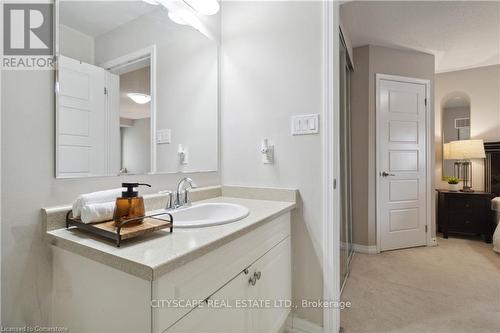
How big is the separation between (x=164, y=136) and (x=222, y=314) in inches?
37.9

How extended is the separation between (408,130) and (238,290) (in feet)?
9.83

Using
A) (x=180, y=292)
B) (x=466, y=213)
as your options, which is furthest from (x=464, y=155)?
(x=180, y=292)

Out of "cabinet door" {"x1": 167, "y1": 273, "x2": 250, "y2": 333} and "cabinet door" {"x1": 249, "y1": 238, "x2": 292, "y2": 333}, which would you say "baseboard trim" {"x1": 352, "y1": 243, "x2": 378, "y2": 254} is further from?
"cabinet door" {"x1": 167, "y1": 273, "x2": 250, "y2": 333}

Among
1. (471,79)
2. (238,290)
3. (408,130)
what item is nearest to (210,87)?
(238,290)

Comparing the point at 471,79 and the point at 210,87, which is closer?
the point at 210,87

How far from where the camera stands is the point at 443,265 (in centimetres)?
247

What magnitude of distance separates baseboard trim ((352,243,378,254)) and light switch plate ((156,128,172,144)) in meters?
2.56

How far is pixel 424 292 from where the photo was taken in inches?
76.8

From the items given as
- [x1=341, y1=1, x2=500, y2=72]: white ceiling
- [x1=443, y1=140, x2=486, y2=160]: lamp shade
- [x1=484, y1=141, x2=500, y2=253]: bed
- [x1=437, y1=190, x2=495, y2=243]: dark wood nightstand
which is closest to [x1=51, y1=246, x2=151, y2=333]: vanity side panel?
[x1=341, y1=1, x2=500, y2=72]: white ceiling

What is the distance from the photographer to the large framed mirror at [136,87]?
96 cm

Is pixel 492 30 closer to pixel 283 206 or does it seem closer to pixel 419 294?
pixel 419 294

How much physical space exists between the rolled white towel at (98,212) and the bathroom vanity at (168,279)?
0.21 feet

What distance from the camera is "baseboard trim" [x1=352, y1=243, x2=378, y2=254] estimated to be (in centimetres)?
285

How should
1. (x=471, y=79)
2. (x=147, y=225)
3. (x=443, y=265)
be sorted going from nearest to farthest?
(x=147, y=225) → (x=443, y=265) → (x=471, y=79)
